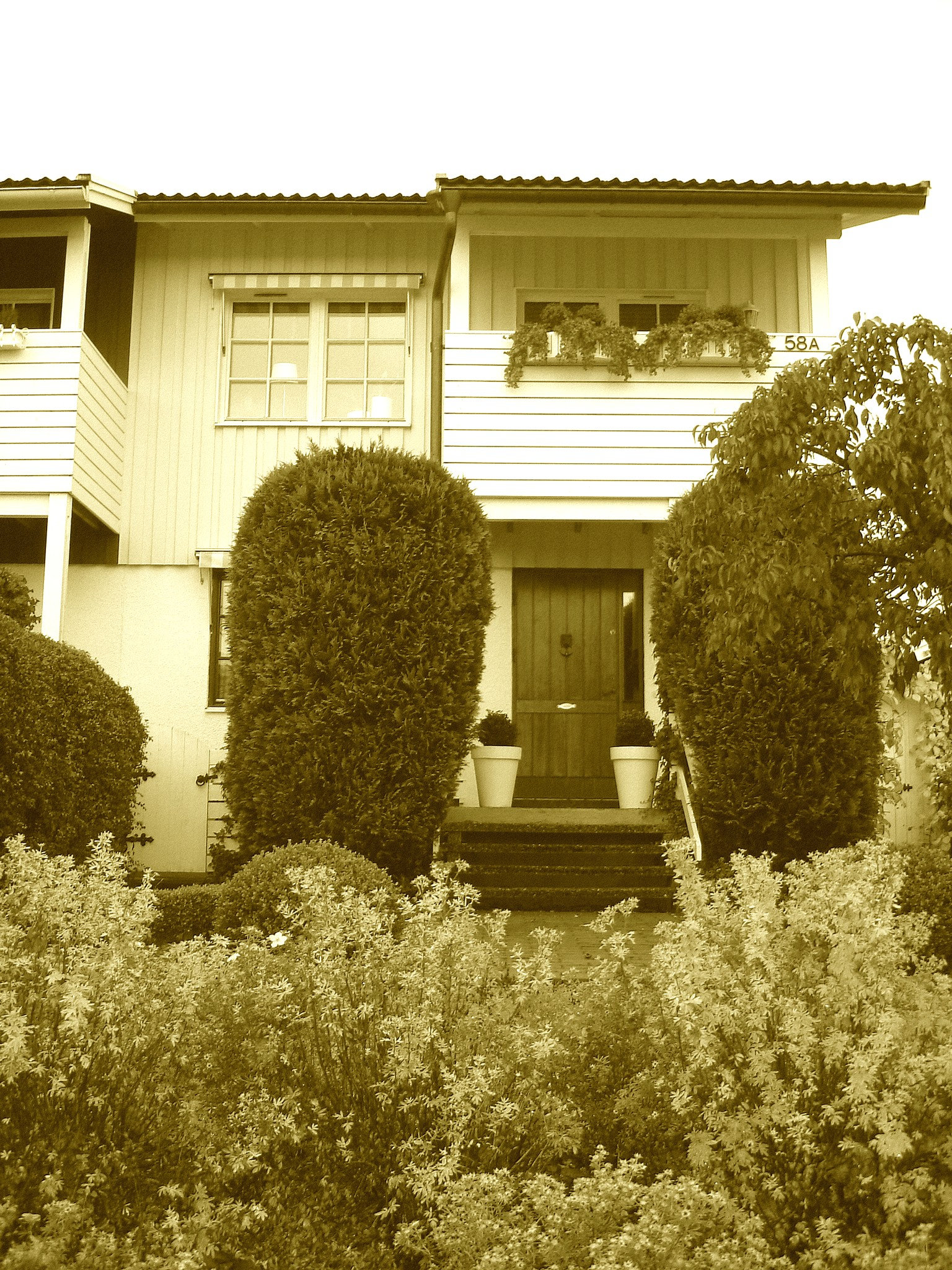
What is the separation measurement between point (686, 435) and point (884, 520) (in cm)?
495

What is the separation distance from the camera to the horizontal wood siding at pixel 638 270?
1284 cm

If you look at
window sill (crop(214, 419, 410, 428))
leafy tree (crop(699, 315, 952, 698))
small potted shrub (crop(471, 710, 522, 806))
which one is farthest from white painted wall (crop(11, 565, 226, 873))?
leafy tree (crop(699, 315, 952, 698))

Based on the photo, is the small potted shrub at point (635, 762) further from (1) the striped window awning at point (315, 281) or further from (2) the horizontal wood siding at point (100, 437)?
(2) the horizontal wood siding at point (100, 437)

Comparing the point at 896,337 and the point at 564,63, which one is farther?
the point at 564,63

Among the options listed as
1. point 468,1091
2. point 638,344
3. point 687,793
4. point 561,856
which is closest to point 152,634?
point 561,856

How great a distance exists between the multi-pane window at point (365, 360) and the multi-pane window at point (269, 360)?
275 millimetres

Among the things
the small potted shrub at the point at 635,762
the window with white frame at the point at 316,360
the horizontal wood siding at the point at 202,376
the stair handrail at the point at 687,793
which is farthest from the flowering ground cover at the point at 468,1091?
the window with white frame at the point at 316,360

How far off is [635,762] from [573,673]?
166 cm

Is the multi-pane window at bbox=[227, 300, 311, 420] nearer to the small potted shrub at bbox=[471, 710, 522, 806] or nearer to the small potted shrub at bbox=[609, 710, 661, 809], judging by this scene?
the small potted shrub at bbox=[471, 710, 522, 806]

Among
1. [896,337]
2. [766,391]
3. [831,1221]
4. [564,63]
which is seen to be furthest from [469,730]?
[564,63]

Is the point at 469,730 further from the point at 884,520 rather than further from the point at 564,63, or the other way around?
the point at 564,63

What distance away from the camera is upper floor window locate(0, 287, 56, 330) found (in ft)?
42.2

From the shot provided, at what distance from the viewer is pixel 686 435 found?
11.5 m

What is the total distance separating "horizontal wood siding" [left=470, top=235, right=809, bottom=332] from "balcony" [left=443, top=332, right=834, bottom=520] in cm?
149
